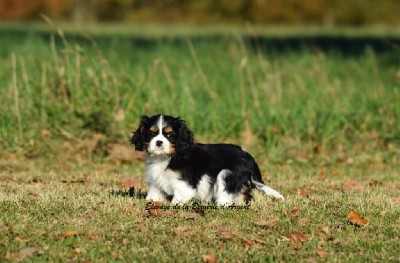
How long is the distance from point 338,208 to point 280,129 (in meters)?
4.77

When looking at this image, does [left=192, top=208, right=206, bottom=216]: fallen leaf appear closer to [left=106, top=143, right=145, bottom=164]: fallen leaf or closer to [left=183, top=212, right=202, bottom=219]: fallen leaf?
[left=183, top=212, right=202, bottom=219]: fallen leaf

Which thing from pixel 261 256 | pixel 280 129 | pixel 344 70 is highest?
pixel 344 70

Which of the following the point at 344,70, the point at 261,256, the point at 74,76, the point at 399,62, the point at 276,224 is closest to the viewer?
the point at 261,256

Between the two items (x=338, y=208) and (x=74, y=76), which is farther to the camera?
(x=74, y=76)

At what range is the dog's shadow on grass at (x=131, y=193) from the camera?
9.16 m

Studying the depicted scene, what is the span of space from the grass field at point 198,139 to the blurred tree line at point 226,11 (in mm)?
37609

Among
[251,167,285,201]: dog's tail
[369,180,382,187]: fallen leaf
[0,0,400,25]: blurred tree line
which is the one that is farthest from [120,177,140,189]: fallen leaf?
[0,0,400,25]: blurred tree line

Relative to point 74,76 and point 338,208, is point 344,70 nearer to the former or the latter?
point 74,76

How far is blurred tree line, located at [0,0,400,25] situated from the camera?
183 feet

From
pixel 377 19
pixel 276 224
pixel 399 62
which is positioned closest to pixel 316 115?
pixel 276 224

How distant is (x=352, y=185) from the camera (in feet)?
34.1

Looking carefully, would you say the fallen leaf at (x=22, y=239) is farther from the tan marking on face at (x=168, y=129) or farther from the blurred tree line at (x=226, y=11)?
the blurred tree line at (x=226, y=11)

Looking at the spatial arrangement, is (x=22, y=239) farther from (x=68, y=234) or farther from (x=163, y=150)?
(x=163, y=150)

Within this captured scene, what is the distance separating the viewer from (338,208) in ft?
27.6
